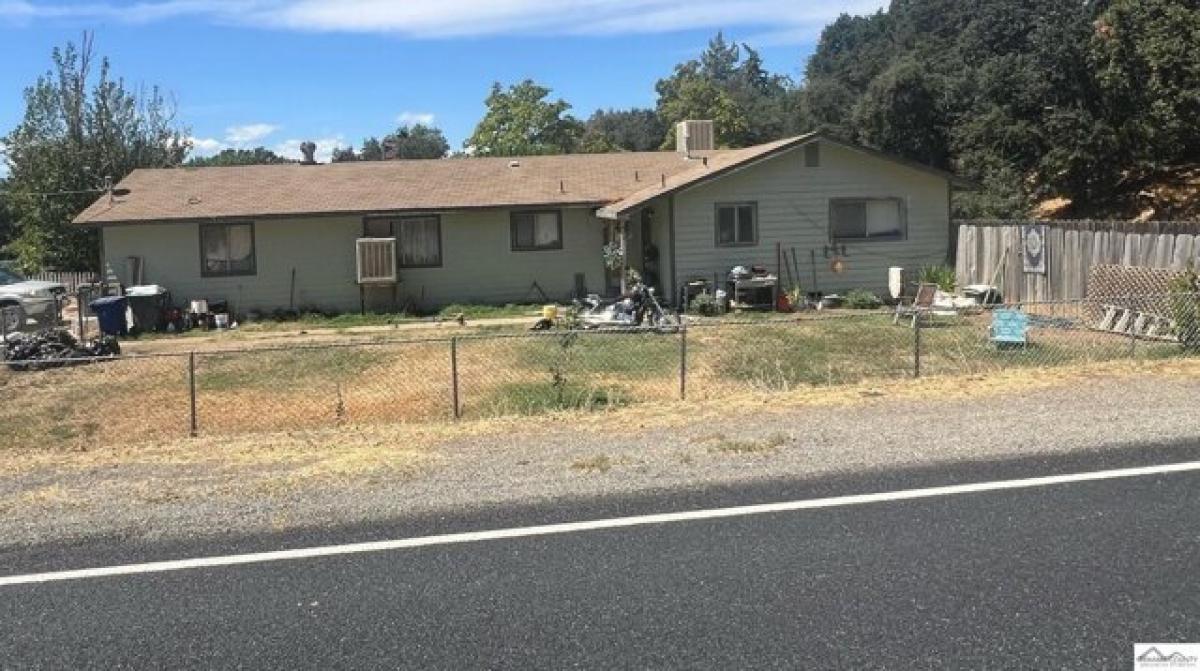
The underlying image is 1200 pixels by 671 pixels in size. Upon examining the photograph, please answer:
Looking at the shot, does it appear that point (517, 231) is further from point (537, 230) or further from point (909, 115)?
point (909, 115)

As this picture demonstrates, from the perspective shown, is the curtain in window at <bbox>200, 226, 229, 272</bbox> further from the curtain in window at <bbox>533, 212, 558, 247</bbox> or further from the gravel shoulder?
the gravel shoulder

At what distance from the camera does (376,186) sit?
24.8 meters

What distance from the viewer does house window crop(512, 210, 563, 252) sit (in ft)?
78.4

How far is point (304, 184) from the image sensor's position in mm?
24922

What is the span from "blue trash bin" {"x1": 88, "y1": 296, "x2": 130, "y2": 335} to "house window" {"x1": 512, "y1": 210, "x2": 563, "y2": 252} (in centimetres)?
824

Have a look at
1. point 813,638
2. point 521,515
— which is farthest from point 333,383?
point 813,638

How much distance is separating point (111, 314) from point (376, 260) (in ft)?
17.5

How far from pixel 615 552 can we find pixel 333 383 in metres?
9.26

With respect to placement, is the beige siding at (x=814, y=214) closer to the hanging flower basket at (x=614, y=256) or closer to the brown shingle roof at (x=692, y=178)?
the brown shingle roof at (x=692, y=178)

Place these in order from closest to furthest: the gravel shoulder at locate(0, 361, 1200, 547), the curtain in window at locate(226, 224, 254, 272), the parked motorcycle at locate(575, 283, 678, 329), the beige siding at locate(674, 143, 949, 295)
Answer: the gravel shoulder at locate(0, 361, 1200, 547)
the parked motorcycle at locate(575, 283, 678, 329)
the beige siding at locate(674, 143, 949, 295)
the curtain in window at locate(226, 224, 254, 272)

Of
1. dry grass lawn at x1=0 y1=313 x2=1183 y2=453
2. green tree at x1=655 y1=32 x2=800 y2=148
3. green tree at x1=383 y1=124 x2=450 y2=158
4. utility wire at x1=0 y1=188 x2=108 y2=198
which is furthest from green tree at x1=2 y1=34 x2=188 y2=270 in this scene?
green tree at x1=383 y1=124 x2=450 y2=158

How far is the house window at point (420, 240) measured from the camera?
23500 millimetres

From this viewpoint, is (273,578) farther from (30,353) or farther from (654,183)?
(654,183)

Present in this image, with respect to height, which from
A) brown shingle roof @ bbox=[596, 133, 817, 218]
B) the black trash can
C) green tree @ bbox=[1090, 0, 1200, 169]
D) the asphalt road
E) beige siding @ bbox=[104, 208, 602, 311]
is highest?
green tree @ bbox=[1090, 0, 1200, 169]
